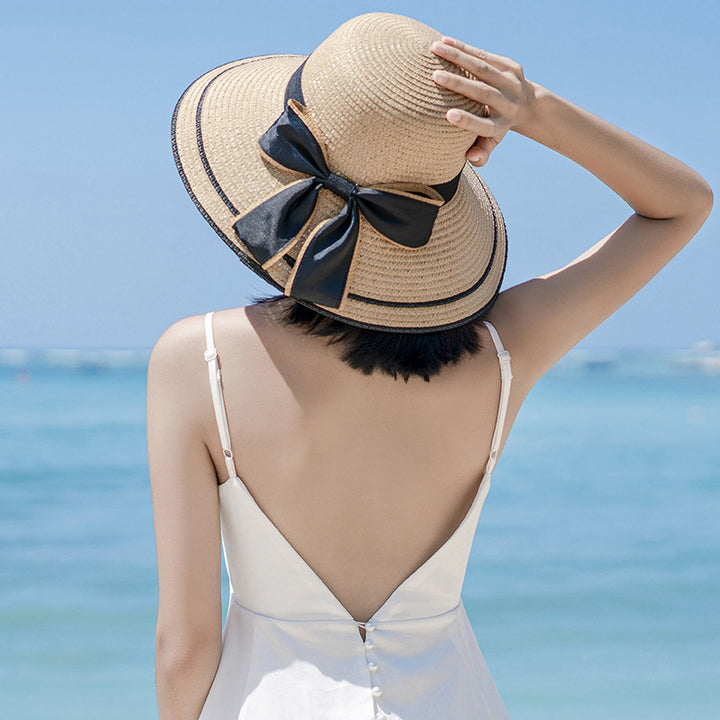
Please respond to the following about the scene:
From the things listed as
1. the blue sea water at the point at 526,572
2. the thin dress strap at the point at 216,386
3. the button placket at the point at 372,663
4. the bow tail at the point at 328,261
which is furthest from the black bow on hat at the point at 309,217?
the blue sea water at the point at 526,572

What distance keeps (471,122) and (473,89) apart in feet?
0.15

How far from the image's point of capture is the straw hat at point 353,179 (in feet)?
3.22

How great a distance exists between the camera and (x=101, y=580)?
5.85m

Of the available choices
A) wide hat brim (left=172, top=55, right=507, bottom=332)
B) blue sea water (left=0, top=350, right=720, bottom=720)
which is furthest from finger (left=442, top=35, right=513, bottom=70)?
blue sea water (left=0, top=350, right=720, bottom=720)

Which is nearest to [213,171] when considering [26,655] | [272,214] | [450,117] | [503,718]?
[272,214]

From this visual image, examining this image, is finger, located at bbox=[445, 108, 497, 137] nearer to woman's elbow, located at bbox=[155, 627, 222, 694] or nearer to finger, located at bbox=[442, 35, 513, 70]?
finger, located at bbox=[442, 35, 513, 70]

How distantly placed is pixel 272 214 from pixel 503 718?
683 mm

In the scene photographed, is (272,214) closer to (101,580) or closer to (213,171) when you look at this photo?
(213,171)

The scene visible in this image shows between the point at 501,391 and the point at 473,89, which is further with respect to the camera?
the point at 501,391

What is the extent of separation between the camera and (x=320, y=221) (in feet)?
3.34

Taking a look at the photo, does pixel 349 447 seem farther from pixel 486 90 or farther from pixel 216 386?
pixel 486 90

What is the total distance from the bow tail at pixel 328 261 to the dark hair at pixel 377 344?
0.05 m

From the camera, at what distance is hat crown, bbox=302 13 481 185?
976 millimetres

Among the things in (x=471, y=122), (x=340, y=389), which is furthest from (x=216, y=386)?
(x=471, y=122)
